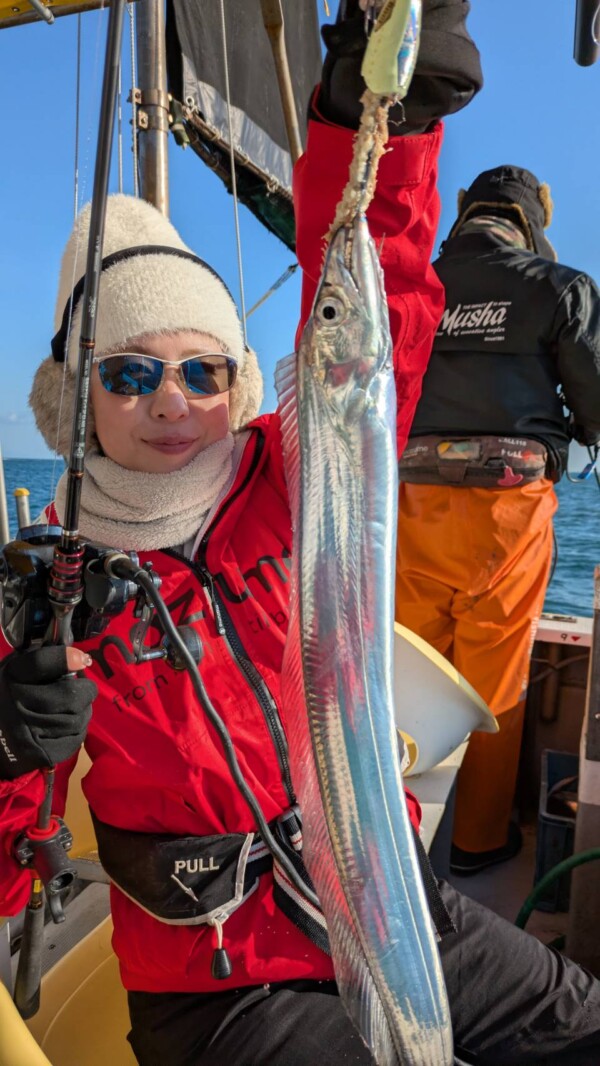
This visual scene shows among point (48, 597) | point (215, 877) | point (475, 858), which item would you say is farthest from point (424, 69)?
point (475, 858)

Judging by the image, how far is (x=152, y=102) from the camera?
4.79 m

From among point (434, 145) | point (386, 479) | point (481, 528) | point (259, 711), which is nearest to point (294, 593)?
point (386, 479)

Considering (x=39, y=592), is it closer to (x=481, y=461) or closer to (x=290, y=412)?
(x=290, y=412)

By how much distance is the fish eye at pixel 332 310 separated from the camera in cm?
120

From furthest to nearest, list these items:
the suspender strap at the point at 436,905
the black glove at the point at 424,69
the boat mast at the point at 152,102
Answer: the boat mast at the point at 152,102 → the suspender strap at the point at 436,905 → the black glove at the point at 424,69

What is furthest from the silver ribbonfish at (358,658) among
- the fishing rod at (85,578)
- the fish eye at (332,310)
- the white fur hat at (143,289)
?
the white fur hat at (143,289)

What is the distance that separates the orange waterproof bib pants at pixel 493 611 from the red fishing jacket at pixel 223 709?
2054 millimetres

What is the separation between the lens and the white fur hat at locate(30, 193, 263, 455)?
1838 mm

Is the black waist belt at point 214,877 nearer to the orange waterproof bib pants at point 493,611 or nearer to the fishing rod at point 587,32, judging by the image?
the fishing rod at point 587,32

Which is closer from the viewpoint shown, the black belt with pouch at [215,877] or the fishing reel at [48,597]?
the fishing reel at [48,597]

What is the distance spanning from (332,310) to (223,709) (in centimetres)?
95

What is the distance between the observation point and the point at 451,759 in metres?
3.30

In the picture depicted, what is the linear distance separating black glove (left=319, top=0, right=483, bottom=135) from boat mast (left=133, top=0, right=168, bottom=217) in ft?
12.0

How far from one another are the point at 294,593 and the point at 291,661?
0.44ft
